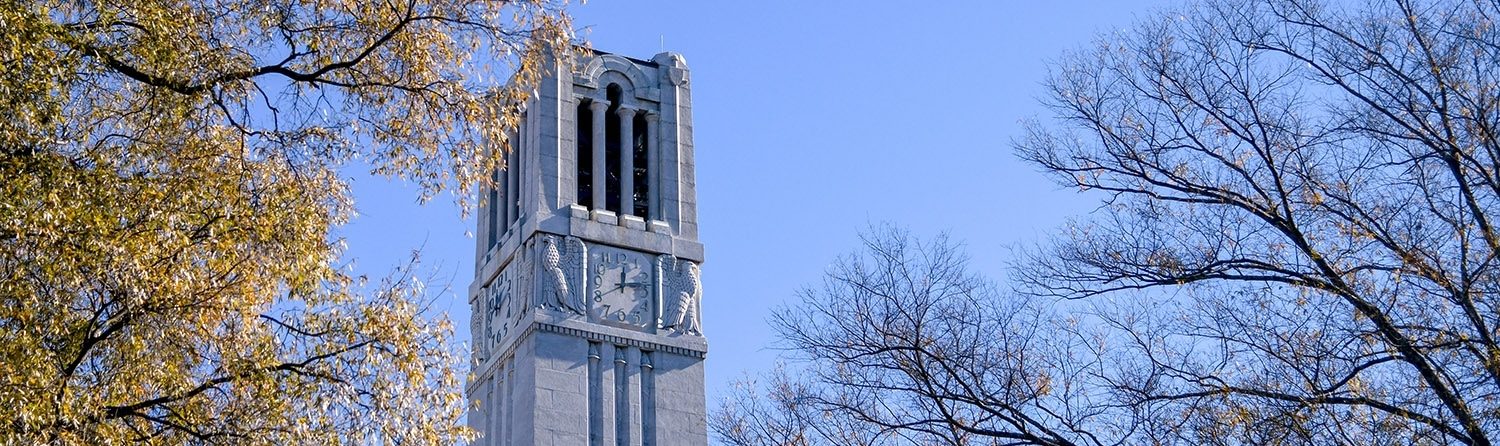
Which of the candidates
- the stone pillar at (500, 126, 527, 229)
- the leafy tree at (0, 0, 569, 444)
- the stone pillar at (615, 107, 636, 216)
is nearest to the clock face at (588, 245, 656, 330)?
the stone pillar at (615, 107, 636, 216)

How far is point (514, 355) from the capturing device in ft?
138

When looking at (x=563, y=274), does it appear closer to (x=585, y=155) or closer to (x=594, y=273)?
(x=594, y=273)

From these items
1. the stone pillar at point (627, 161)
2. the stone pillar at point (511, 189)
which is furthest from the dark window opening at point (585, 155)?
the stone pillar at point (511, 189)

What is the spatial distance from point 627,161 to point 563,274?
4329mm

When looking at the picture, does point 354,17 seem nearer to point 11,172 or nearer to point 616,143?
point 11,172

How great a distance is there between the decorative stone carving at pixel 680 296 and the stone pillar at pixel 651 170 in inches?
60.4

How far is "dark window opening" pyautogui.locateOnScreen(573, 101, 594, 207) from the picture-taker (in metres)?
44.1

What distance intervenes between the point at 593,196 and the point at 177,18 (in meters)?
26.8

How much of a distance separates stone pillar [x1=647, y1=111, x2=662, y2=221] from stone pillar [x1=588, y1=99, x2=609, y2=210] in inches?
38.9

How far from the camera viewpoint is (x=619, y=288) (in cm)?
4216

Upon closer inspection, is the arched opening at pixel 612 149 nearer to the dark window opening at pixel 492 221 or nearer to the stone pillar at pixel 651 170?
the stone pillar at pixel 651 170

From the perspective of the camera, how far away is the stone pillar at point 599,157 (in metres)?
43.5

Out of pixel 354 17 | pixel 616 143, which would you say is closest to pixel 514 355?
pixel 616 143

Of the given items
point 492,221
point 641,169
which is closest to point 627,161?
point 641,169
